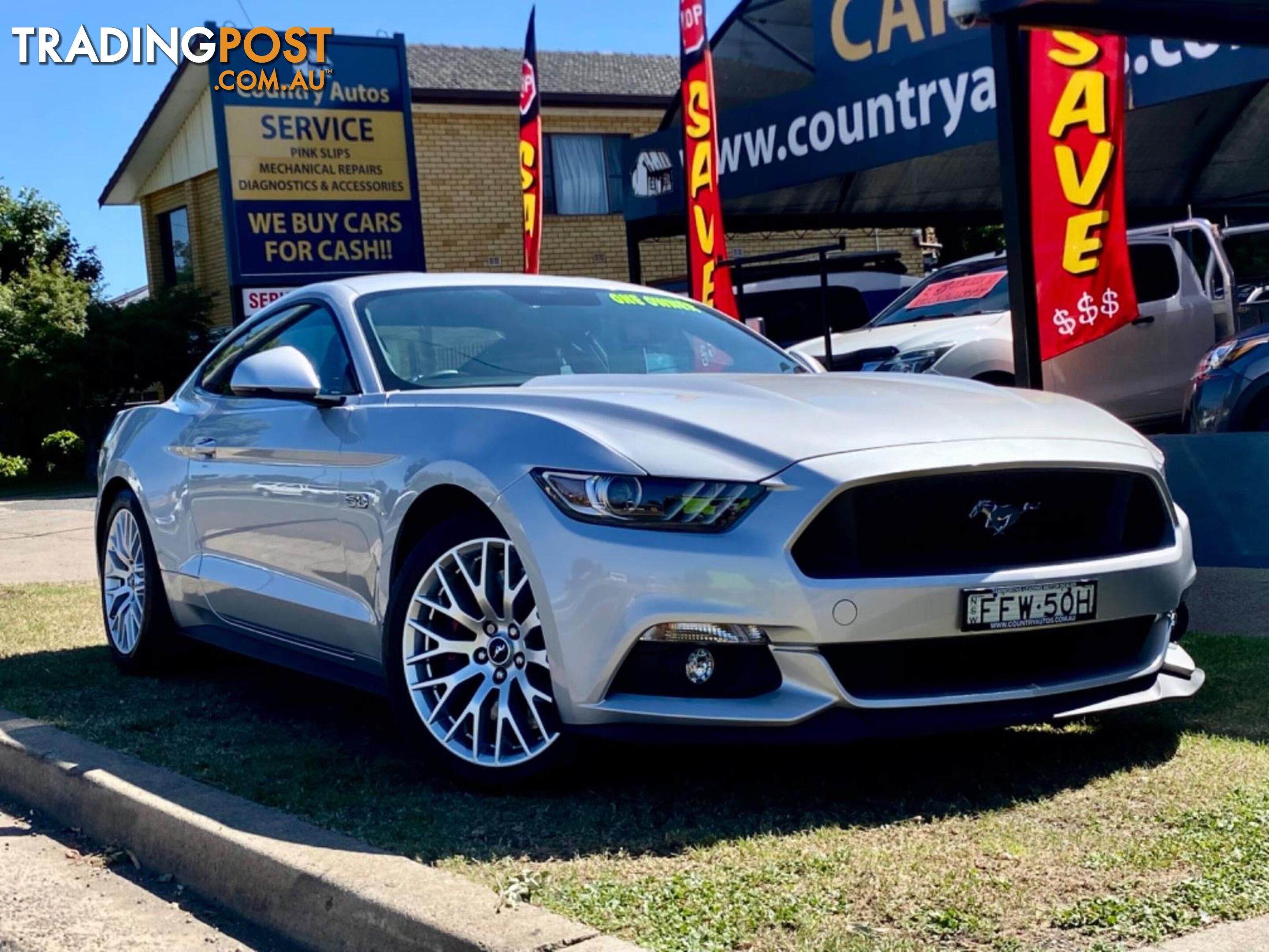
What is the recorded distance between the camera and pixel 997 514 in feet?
13.2

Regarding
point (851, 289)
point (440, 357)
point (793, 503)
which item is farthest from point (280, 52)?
point (793, 503)

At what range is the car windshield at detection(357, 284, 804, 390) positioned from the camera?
5062 millimetres

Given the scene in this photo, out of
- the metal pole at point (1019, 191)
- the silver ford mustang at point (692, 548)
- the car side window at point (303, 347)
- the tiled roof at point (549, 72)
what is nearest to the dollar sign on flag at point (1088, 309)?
the metal pole at point (1019, 191)

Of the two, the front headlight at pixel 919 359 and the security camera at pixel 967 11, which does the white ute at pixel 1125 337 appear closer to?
the front headlight at pixel 919 359

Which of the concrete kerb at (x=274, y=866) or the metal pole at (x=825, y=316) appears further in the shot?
the metal pole at (x=825, y=316)

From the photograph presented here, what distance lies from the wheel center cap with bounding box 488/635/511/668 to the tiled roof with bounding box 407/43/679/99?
22.4m

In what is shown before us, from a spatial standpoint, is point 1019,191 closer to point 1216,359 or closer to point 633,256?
point 1216,359

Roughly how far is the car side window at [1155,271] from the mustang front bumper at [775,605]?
7907mm

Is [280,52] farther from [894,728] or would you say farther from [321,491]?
[894,728]

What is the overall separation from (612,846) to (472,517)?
104 centimetres

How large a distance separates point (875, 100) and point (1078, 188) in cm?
662

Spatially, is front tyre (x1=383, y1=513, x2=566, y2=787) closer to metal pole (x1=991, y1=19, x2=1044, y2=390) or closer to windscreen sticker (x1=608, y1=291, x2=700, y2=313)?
windscreen sticker (x1=608, y1=291, x2=700, y2=313)

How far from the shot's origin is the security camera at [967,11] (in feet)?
22.7

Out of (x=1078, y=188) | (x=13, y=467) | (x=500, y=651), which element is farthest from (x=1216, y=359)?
(x=13, y=467)
